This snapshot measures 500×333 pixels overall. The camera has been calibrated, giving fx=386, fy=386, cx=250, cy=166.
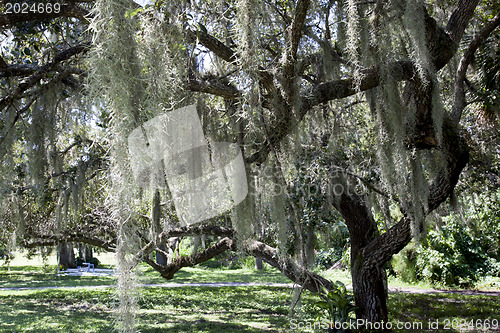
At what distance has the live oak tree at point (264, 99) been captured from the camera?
5.58ft

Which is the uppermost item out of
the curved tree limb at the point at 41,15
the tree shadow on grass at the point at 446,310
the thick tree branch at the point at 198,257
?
the curved tree limb at the point at 41,15

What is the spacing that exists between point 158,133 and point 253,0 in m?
0.88

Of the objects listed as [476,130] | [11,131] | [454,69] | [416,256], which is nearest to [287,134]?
[11,131]

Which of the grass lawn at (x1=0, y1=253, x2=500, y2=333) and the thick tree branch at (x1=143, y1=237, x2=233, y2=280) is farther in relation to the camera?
the thick tree branch at (x1=143, y1=237, x2=233, y2=280)

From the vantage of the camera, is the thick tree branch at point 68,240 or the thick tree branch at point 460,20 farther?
the thick tree branch at point 68,240

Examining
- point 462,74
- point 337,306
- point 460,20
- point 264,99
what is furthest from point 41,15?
point 462,74

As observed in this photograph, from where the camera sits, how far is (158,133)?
1.80 meters

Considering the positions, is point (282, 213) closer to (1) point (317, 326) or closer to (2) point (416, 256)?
(1) point (317, 326)

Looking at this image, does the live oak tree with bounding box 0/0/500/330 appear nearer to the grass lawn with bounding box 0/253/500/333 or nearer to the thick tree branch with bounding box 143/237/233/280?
the thick tree branch with bounding box 143/237/233/280

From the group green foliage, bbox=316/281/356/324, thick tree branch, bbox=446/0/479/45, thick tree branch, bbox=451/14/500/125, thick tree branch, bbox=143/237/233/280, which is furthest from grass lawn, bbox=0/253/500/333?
thick tree branch, bbox=446/0/479/45

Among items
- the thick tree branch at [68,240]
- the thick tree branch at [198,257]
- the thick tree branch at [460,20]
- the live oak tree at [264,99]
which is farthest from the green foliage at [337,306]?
the thick tree branch at [68,240]

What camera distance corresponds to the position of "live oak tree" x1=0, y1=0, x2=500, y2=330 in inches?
67.0

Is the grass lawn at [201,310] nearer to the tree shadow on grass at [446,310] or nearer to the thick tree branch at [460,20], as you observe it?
the tree shadow on grass at [446,310]

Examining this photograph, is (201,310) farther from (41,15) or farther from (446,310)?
(41,15)
